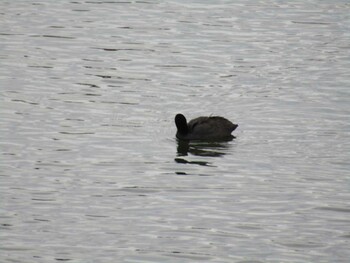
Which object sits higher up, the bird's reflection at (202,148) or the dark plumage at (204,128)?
the dark plumage at (204,128)

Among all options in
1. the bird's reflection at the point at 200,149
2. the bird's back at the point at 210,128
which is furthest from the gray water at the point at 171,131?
the bird's back at the point at 210,128

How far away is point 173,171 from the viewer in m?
18.4

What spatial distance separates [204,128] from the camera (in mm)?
20719

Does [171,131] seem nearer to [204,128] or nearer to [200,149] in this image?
[204,128]

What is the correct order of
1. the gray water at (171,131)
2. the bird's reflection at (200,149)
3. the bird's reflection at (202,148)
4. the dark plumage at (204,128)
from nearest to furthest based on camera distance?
the gray water at (171,131) < the bird's reflection at (200,149) < the bird's reflection at (202,148) < the dark plumage at (204,128)

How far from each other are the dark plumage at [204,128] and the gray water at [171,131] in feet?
0.78

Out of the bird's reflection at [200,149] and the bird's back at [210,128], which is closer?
the bird's reflection at [200,149]

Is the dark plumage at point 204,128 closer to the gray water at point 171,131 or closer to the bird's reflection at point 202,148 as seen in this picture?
the bird's reflection at point 202,148

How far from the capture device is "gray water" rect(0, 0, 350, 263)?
14.9m

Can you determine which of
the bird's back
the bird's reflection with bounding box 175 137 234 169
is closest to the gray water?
the bird's reflection with bounding box 175 137 234 169

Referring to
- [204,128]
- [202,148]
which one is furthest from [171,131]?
[202,148]

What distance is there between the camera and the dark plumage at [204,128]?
20.5 meters

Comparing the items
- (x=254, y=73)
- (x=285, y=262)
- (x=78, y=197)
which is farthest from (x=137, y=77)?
(x=285, y=262)

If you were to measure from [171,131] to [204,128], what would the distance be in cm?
80
